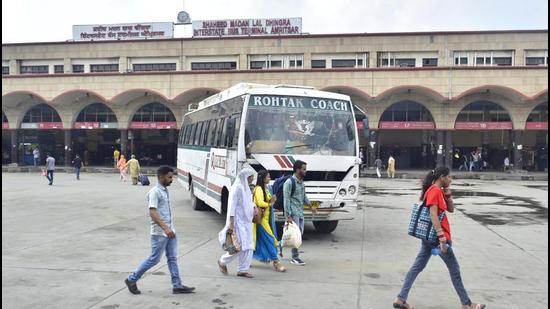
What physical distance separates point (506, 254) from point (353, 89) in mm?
25589

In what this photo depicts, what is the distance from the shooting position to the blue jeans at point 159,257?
603cm

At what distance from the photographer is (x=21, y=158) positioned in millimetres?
40031

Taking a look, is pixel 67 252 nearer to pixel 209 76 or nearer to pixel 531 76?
pixel 209 76

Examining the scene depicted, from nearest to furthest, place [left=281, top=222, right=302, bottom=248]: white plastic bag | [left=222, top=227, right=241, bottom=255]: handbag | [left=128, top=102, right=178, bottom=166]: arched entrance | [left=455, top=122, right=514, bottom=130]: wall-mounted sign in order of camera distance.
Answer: [left=222, top=227, right=241, bottom=255]: handbag → [left=281, top=222, right=302, bottom=248]: white plastic bag → [left=455, top=122, right=514, bottom=130]: wall-mounted sign → [left=128, top=102, right=178, bottom=166]: arched entrance

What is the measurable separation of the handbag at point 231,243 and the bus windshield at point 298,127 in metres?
3.09

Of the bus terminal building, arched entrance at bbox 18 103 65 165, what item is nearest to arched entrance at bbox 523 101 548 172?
the bus terminal building

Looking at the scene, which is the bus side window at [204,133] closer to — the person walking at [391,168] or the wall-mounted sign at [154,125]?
the person walking at [391,168]

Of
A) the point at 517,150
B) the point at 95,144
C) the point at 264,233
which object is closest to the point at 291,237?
the point at 264,233

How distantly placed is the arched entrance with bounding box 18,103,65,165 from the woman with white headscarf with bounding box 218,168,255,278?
35.2 meters

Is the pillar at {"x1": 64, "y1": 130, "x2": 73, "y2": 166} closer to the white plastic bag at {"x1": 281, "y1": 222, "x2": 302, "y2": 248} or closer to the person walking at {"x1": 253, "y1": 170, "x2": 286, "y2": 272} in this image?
the person walking at {"x1": 253, "y1": 170, "x2": 286, "y2": 272}

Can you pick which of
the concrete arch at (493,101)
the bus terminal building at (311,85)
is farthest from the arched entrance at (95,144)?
the concrete arch at (493,101)

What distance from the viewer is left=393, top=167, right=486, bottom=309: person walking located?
539 centimetres

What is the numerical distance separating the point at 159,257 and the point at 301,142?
15.3 feet

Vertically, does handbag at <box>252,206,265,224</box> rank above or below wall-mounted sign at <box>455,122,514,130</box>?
below
